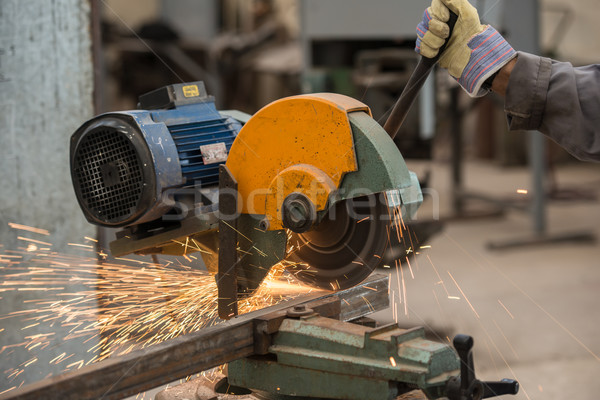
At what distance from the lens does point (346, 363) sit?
150 centimetres

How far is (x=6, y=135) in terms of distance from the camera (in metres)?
2.46

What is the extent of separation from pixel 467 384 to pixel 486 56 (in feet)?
2.62

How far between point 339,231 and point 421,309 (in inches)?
113

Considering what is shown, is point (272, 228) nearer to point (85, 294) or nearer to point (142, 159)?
point (142, 159)

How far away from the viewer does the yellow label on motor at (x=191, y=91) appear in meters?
2.02

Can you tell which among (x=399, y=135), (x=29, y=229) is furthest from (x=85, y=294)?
(x=399, y=135)

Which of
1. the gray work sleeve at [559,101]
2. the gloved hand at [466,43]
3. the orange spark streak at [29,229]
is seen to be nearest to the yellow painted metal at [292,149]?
the gloved hand at [466,43]

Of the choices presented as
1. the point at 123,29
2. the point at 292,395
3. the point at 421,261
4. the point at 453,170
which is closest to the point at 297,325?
the point at 292,395

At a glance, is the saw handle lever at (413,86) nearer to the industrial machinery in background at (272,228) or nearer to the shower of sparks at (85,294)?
the industrial machinery in background at (272,228)

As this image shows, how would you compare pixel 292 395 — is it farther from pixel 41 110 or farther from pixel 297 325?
pixel 41 110

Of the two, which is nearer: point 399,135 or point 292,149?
point 292,149

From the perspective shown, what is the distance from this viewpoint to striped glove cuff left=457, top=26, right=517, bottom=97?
171 cm

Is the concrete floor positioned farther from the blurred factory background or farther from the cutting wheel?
the cutting wheel

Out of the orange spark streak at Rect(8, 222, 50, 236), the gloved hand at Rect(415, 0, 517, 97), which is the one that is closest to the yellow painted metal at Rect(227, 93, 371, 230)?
the gloved hand at Rect(415, 0, 517, 97)
